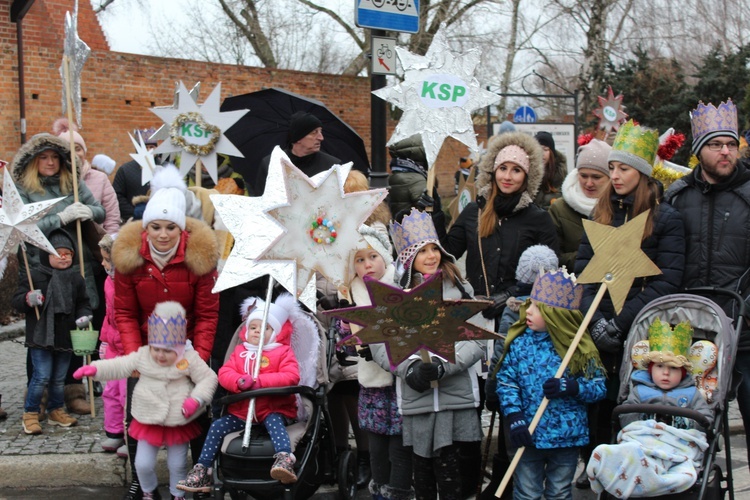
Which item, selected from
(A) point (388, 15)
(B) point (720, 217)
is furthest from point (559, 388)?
(A) point (388, 15)

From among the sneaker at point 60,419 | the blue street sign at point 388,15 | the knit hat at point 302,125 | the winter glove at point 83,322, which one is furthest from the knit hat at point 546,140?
the sneaker at point 60,419

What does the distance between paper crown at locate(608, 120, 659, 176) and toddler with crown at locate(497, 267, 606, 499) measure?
71cm

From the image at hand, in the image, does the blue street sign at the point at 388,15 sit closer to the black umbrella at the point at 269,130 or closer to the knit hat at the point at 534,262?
the black umbrella at the point at 269,130

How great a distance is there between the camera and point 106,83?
15.9 metres

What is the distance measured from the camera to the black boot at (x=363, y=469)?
5.47m

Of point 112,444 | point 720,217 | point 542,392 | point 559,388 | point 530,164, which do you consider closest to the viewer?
point 559,388

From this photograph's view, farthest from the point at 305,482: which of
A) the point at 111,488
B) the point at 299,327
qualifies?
the point at 111,488

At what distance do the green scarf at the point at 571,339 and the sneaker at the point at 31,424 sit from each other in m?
3.78

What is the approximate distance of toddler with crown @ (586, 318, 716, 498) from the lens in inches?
141

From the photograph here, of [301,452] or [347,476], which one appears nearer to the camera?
[301,452]

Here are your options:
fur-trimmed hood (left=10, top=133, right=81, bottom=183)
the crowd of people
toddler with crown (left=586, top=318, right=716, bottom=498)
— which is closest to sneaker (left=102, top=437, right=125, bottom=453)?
the crowd of people

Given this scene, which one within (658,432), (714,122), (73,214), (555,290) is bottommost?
(658,432)

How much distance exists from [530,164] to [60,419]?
3853 mm

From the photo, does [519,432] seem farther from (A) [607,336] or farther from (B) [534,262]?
(B) [534,262]
